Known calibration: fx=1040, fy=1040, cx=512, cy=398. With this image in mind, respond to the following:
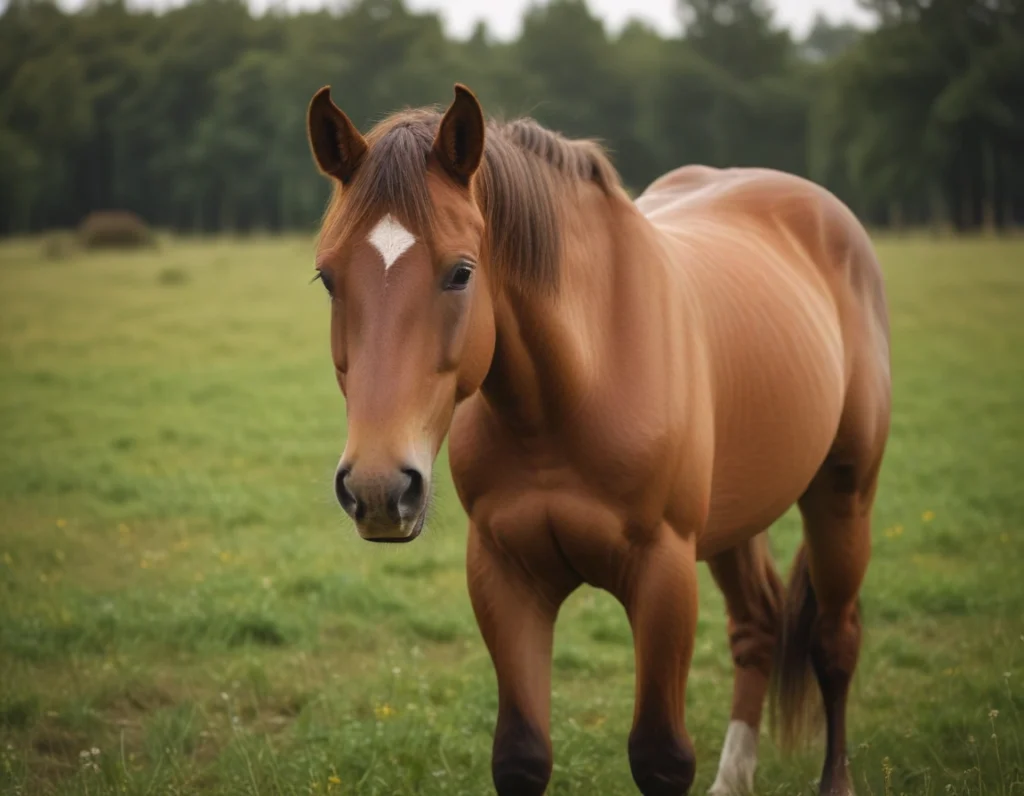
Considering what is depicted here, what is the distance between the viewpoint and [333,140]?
2.31 m

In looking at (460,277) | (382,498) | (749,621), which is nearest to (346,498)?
(382,498)

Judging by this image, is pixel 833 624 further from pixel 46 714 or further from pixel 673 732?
pixel 46 714

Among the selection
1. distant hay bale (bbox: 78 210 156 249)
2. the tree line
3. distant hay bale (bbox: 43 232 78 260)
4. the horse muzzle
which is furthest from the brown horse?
distant hay bale (bbox: 78 210 156 249)

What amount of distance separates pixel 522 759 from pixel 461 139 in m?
1.67

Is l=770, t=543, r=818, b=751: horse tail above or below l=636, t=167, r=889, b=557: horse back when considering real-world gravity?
below

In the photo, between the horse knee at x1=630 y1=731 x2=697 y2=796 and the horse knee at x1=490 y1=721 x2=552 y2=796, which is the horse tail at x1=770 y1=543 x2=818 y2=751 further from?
the horse knee at x1=490 y1=721 x2=552 y2=796

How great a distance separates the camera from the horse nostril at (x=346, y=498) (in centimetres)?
202

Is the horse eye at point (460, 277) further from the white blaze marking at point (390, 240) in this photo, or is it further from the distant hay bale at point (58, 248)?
the distant hay bale at point (58, 248)

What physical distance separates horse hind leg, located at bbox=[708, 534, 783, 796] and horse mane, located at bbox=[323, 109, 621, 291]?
188 centimetres

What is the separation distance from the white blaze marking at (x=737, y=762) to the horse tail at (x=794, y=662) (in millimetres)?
188

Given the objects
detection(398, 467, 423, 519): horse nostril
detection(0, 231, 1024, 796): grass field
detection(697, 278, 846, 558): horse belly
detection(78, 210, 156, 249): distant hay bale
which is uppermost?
detection(398, 467, 423, 519): horse nostril

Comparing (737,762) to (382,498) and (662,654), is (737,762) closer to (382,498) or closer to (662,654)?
(662,654)

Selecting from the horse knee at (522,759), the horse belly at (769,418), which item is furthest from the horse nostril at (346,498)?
the horse belly at (769,418)

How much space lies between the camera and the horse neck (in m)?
2.57
